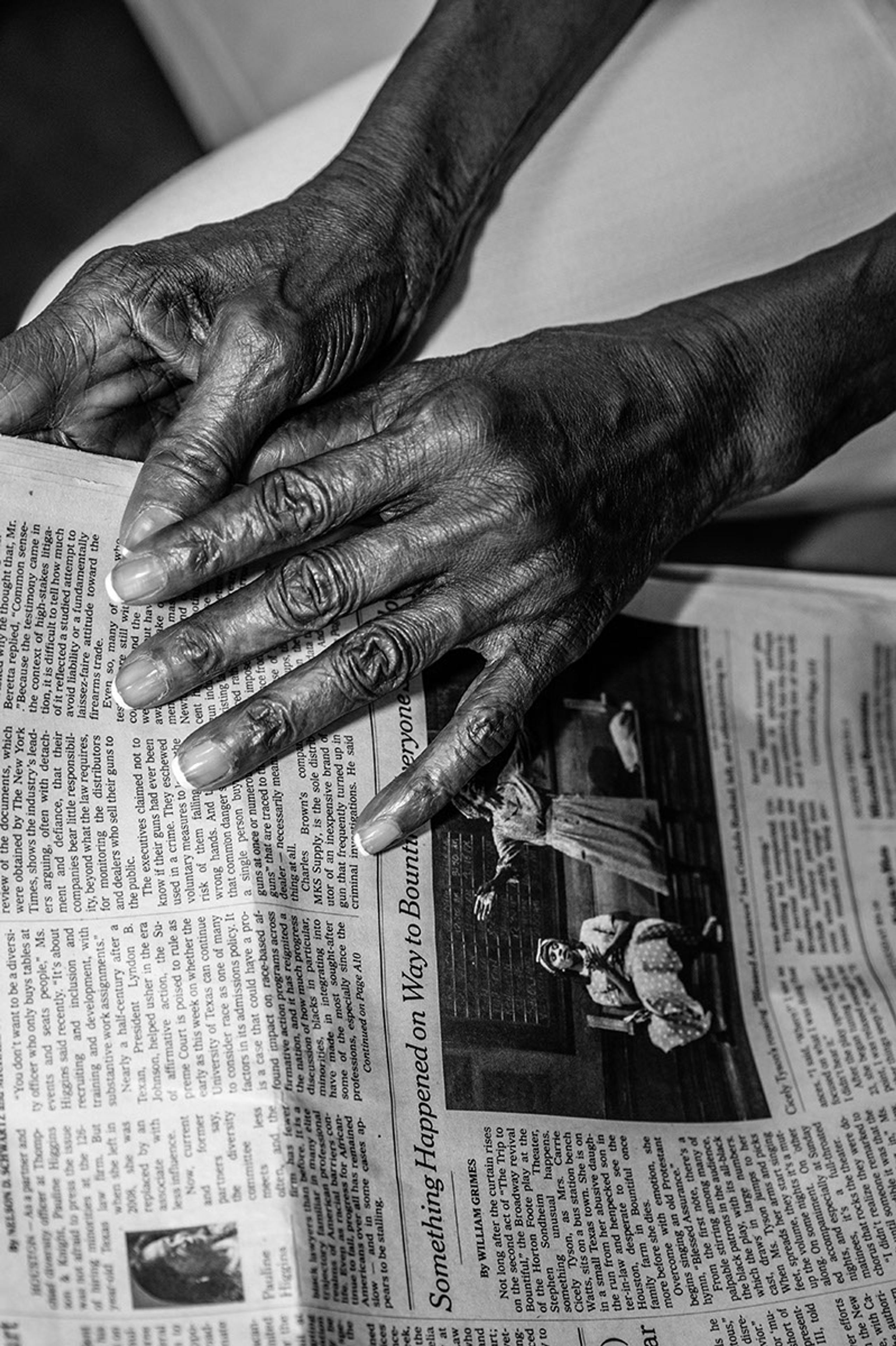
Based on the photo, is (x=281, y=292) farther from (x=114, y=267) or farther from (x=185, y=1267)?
(x=185, y=1267)

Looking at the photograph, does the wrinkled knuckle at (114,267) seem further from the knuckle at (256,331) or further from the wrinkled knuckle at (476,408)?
the wrinkled knuckle at (476,408)

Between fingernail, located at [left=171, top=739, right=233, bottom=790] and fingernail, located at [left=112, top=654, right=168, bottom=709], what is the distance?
0.03m

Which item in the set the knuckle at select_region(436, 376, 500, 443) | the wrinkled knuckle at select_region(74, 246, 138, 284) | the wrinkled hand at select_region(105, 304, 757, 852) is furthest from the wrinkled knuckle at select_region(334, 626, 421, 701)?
the wrinkled knuckle at select_region(74, 246, 138, 284)

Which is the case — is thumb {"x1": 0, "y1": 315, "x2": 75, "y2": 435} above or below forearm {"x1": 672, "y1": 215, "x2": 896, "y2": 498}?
below

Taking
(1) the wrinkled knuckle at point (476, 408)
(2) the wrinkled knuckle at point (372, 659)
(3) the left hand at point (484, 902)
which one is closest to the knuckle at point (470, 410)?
(1) the wrinkled knuckle at point (476, 408)

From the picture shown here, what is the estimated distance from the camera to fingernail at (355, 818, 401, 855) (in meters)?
0.56

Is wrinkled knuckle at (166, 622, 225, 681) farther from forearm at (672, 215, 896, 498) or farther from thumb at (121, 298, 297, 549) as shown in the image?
forearm at (672, 215, 896, 498)

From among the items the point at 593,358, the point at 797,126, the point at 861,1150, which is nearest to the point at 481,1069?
the point at 861,1150

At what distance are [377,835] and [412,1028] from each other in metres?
0.10

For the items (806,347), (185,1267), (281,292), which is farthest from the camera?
(806,347)

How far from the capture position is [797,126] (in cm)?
75

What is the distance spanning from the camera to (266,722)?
0.53 meters

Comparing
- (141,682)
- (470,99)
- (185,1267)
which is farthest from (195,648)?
(470,99)

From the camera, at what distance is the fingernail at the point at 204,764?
1.73 feet
